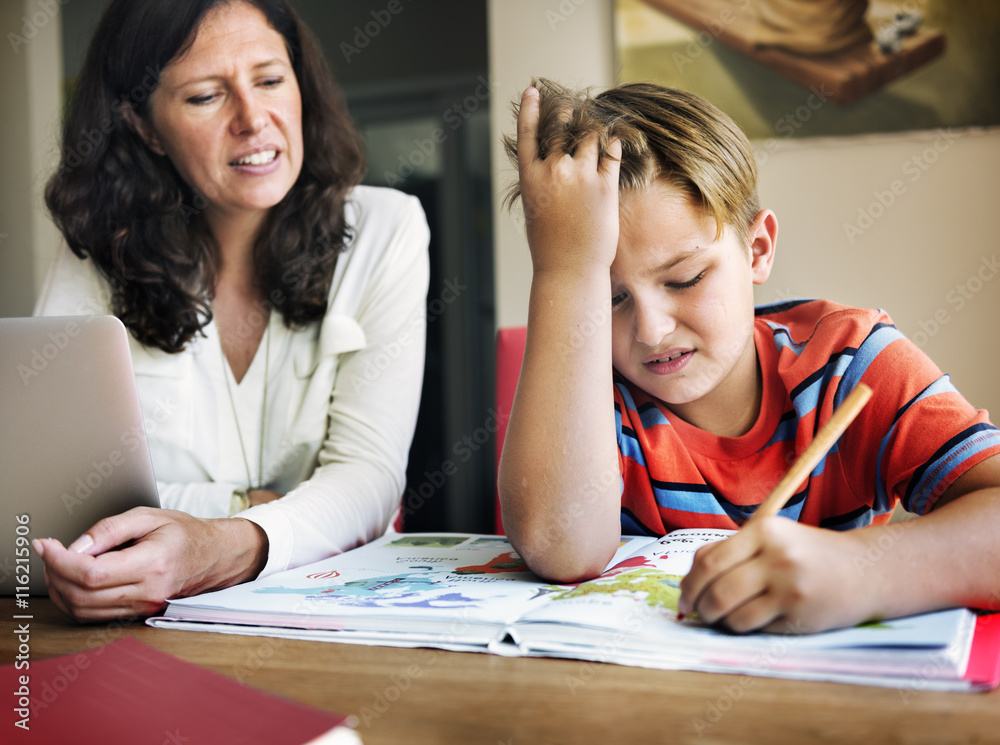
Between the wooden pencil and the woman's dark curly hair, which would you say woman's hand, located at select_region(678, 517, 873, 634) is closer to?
the wooden pencil

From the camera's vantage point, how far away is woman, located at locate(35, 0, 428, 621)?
1178 mm

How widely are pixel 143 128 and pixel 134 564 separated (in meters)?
0.88

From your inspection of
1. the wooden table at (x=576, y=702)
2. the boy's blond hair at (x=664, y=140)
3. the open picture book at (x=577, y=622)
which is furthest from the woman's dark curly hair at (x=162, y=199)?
the wooden table at (x=576, y=702)

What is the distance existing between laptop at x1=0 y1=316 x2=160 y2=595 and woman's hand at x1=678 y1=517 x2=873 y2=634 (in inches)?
19.6

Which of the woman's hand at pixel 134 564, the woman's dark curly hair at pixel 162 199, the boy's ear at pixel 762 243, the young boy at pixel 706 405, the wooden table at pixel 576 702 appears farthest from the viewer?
the woman's dark curly hair at pixel 162 199

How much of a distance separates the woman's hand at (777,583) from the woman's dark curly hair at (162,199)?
85 cm

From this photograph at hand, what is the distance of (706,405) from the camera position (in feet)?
3.23

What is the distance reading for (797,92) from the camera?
2.43m

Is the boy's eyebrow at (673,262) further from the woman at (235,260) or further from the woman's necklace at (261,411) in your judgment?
the woman's necklace at (261,411)

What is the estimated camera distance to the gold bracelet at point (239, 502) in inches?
43.1

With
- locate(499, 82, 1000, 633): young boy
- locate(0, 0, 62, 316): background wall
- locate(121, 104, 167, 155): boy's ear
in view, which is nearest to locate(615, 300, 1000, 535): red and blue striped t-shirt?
locate(499, 82, 1000, 633): young boy

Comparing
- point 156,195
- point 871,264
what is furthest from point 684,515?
point 871,264

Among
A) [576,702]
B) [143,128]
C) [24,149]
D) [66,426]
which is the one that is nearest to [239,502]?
[66,426]

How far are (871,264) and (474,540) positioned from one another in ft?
6.29
